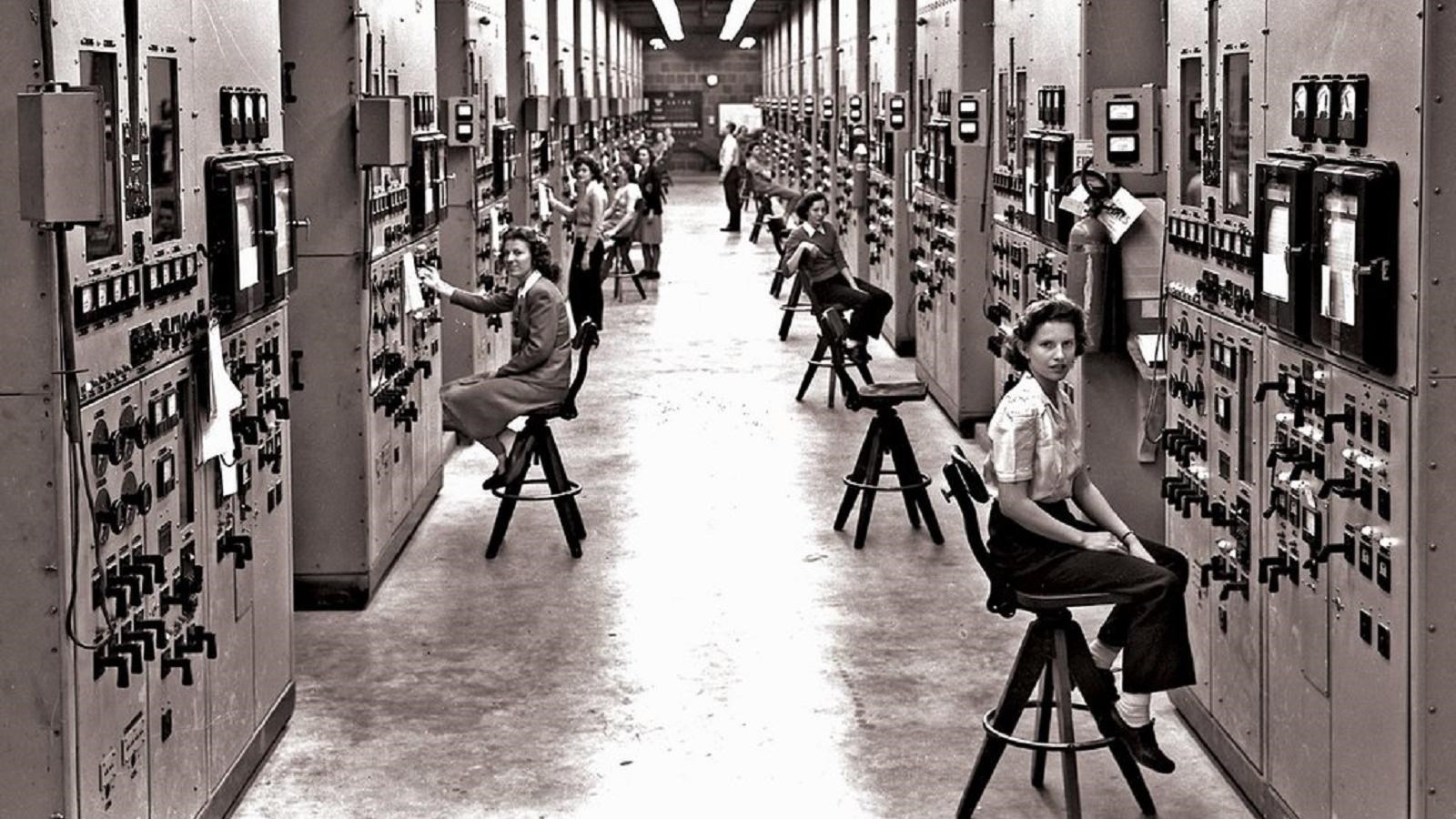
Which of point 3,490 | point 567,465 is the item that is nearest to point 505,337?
point 567,465

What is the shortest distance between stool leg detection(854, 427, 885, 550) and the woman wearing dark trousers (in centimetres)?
428

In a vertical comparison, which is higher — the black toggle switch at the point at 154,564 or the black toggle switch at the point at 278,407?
the black toggle switch at the point at 278,407

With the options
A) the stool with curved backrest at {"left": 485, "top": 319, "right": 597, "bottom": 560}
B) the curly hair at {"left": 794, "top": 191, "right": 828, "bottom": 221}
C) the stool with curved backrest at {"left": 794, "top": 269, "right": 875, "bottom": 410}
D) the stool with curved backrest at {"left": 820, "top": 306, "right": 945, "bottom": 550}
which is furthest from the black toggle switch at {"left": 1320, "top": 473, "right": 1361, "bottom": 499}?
the curly hair at {"left": 794, "top": 191, "right": 828, "bottom": 221}

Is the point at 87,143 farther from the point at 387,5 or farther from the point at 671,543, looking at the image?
the point at 671,543

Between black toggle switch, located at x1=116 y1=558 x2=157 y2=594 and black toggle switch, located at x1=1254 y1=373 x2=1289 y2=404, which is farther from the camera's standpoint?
black toggle switch, located at x1=1254 y1=373 x2=1289 y2=404

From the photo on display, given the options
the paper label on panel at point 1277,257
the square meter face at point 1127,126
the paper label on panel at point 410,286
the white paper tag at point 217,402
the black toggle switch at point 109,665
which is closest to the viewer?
the black toggle switch at point 109,665

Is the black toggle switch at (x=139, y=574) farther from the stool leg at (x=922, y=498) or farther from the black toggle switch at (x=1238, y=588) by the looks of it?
the stool leg at (x=922, y=498)

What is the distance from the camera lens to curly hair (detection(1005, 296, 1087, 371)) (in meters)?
5.50

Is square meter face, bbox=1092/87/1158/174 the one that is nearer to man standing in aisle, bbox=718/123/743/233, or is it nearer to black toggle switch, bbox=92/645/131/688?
black toggle switch, bbox=92/645/131/688

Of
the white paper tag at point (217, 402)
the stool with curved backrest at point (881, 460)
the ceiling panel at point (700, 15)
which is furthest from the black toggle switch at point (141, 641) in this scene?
the ceiling panel at point (700, 15)

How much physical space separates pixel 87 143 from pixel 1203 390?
364 centimetres

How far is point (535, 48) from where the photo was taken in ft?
51.3

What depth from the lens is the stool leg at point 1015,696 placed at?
5391 millimetres

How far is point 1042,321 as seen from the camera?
5.50 meters
